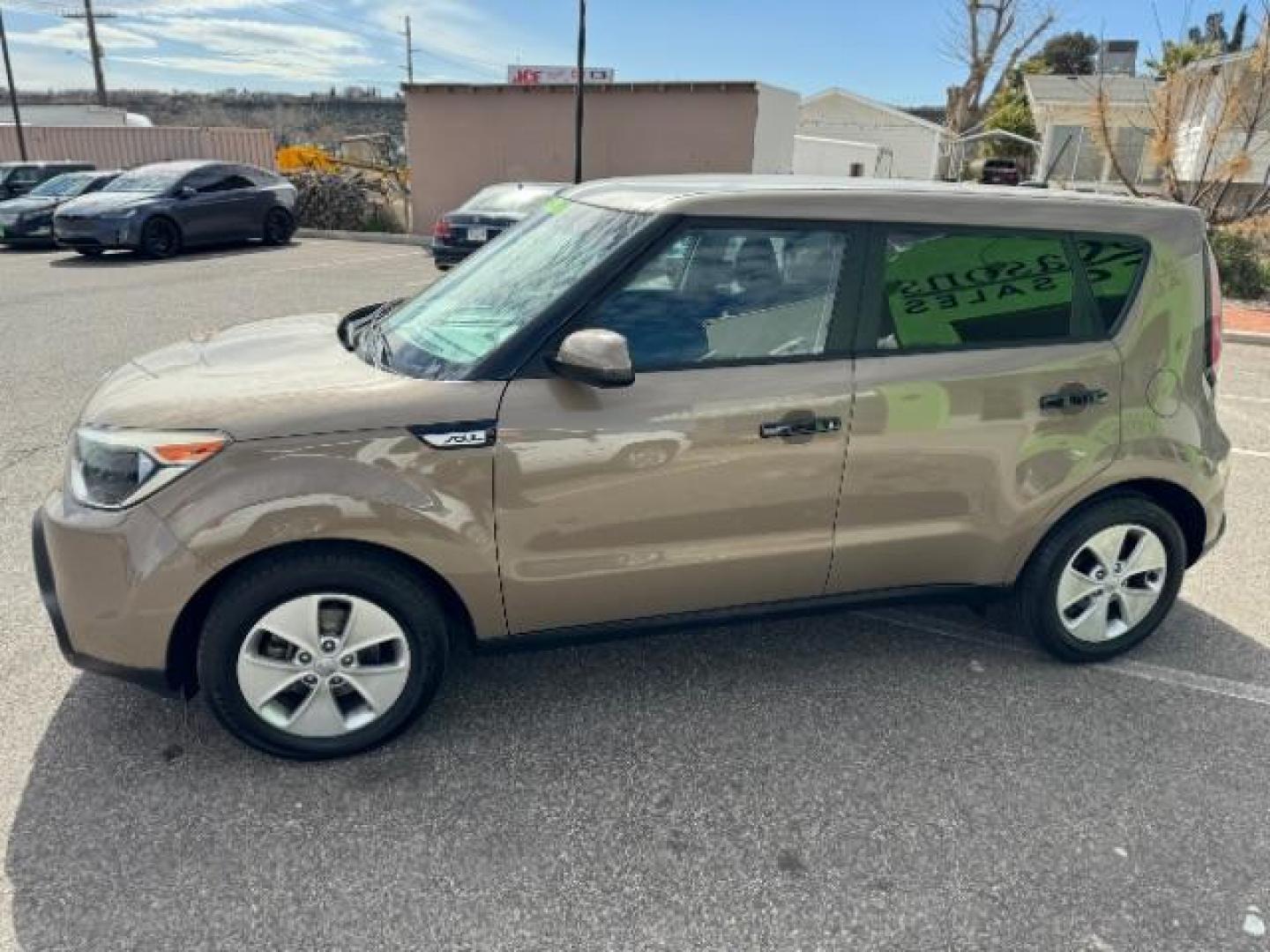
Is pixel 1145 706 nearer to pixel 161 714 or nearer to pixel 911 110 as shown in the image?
pixel 161 714

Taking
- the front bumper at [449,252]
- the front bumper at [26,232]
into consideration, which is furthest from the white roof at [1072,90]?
the front bumper at [26,232]

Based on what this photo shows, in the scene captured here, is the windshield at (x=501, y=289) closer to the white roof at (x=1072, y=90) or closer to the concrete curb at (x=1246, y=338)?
the concrete curb at (x=1246, y=338)

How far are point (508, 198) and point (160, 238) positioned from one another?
245 inches

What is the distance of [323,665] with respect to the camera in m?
2.59

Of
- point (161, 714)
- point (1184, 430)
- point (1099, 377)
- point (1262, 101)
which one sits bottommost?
point (161, 714)

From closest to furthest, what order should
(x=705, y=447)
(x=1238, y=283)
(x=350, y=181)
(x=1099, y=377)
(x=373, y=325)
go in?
1. (x=705, y=447)
2. (x=1099, y=377)
3. (x=373, y=325)
4. (x=1238, y=283)
5. (x=350, y=181)

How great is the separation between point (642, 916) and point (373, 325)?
2.19m

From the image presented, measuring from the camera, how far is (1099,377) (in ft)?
10.0

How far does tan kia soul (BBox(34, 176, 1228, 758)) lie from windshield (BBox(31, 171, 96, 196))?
16536 mm

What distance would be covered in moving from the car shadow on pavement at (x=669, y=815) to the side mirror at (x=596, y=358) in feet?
3.83

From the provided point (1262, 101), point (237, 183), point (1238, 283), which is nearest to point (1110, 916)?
point (1238, 283)

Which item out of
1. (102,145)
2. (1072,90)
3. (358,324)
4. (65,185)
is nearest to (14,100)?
(102,145)

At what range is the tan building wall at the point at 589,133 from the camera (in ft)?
52.8

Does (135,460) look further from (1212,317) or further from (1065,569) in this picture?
(1212,317)
